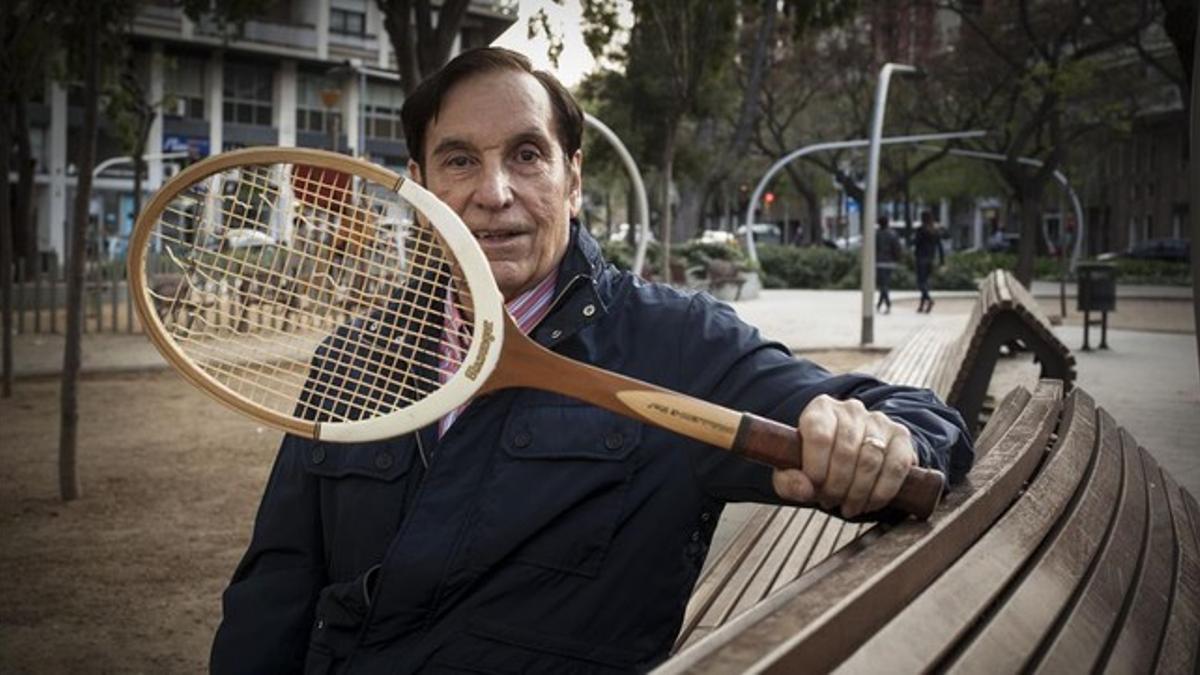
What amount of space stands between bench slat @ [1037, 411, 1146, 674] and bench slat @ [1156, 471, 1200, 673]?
75 millimetres

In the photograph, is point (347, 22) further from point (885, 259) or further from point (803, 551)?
point (803, 551)

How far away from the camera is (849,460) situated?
1716mm

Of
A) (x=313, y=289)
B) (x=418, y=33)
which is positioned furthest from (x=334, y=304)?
(x=418, y=33)

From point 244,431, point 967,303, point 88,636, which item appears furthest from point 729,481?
point 967,303

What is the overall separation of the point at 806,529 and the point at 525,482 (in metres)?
1.68

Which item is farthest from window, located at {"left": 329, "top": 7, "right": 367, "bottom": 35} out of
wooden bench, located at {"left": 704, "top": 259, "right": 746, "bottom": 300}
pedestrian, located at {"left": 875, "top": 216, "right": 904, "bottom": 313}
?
pedestrian, located at {"left": 875, "top": 216, "right": 904, "bottom": 313}

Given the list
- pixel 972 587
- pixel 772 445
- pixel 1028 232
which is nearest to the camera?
pixel 972 587

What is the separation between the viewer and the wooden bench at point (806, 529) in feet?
9.82

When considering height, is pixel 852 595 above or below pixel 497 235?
below

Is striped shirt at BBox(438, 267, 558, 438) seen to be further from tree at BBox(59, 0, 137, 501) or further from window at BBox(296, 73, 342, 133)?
window at BBox(296, 73, 342, 133)

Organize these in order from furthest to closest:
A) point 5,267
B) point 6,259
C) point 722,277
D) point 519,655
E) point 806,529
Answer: point 722,277
point 6,259
point 5,267
point 806,529
point 519,655

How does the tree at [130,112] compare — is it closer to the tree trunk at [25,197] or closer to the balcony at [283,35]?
the tree trunk at [25,197]

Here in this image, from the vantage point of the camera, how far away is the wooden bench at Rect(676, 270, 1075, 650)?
299 cm

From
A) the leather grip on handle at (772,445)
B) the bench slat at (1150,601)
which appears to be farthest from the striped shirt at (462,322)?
the bench slat at (1150,601)
